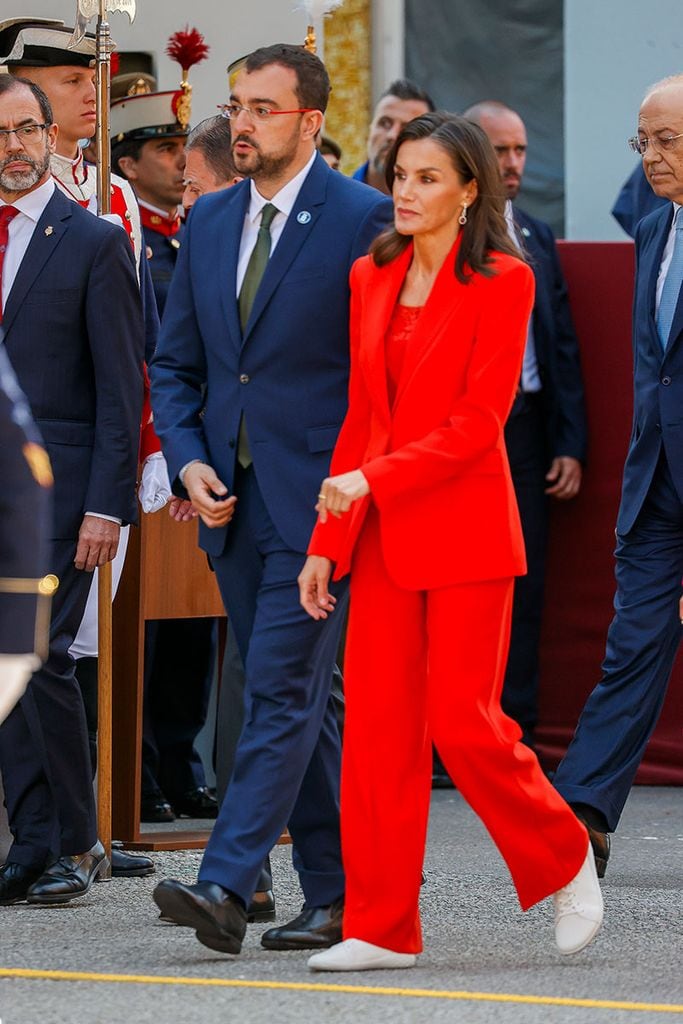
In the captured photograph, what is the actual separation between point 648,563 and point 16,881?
1.70m

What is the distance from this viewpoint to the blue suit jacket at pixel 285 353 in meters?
4.86

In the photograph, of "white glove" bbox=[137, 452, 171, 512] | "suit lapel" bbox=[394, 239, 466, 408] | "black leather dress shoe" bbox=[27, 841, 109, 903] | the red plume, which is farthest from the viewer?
the red plume

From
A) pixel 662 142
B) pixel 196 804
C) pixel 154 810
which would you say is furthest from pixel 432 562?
pixel 196 804

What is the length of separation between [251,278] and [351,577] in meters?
0.73

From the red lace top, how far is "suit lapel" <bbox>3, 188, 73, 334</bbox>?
1.21 m

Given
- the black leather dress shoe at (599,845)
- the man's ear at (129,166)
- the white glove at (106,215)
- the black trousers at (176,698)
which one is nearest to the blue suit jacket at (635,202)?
the man's ear at (129,166)

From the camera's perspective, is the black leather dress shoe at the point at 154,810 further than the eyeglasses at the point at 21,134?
Yes

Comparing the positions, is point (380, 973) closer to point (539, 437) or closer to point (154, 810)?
point (154, 810)

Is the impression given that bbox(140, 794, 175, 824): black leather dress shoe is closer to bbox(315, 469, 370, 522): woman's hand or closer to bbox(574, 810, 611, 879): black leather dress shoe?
bbox(574, 810, 611, 879): black leather dress shoe

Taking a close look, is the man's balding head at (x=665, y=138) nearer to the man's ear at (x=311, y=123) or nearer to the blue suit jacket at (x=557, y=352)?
the man's ear at (x=311, y=123)

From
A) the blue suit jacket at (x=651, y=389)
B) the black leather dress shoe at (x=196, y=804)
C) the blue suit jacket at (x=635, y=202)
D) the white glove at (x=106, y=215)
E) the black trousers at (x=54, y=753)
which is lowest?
the black leather dress shoe at (x=196, y=804)

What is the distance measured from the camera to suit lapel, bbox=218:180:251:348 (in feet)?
16.1

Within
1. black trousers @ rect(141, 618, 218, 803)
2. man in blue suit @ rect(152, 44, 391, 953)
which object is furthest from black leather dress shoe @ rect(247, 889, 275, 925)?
black trousers @ rect(141, 618, 218, 803)

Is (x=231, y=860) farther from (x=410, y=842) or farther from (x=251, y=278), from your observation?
(x=251, y=278)
